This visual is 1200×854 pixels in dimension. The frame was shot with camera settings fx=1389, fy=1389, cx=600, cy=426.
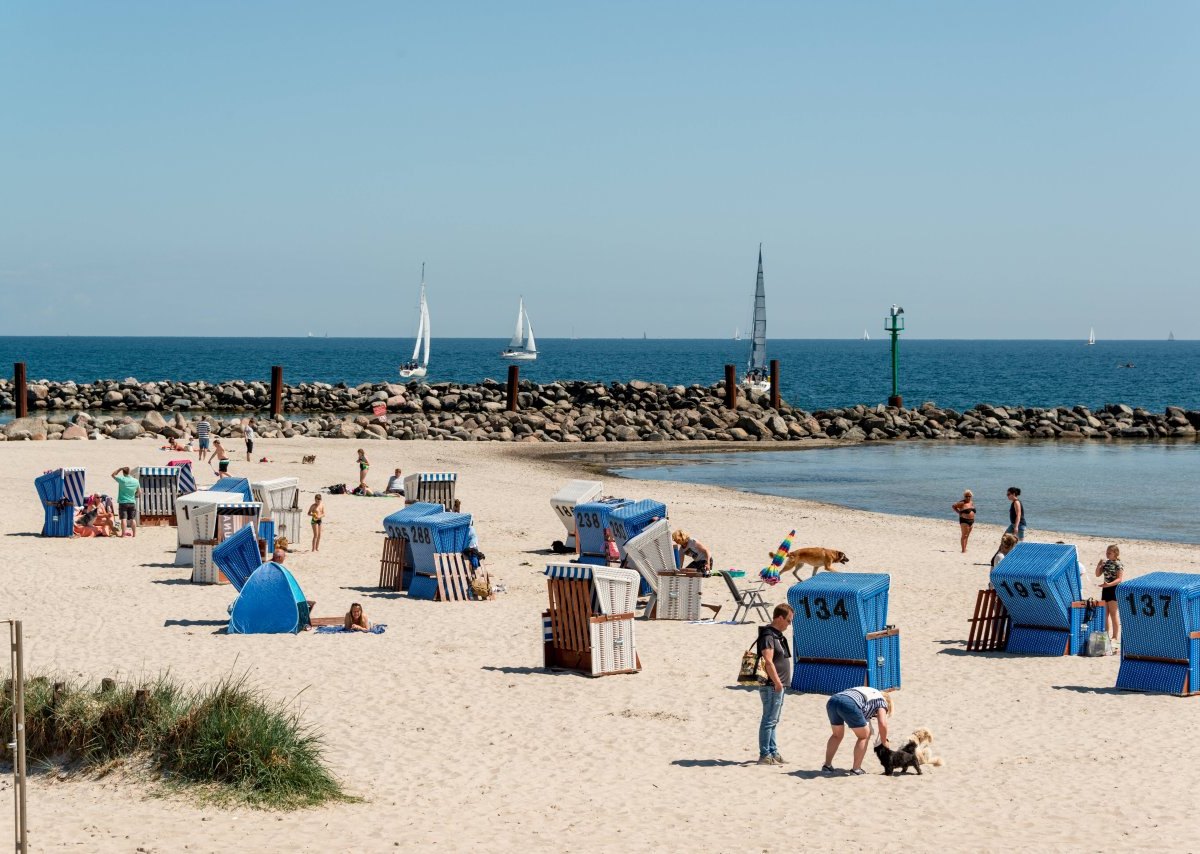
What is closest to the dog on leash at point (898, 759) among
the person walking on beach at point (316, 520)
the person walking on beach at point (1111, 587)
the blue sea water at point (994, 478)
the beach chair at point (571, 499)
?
the person walking on beach at point (1111, 587)

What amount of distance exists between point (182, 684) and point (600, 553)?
350 inches

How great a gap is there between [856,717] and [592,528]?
10.3 meters

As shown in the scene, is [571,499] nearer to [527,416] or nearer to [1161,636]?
[1161,636]

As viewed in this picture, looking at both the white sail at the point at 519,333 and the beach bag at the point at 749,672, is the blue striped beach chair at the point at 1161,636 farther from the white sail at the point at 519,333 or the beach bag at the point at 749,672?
the white sail at the point at 519,333

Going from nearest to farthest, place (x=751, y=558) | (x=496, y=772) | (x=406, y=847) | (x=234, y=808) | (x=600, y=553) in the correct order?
(x=406, y=847)
(x=234, y=808)
(x=496, y=772)
(x=600, y=553)
(x=751, y=558)

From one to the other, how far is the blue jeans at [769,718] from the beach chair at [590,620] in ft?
11.3

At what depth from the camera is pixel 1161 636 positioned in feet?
47.2

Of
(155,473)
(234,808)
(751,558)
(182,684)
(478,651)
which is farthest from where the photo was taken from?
(155,473)

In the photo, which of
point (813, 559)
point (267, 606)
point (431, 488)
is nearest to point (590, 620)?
point (267, 606)

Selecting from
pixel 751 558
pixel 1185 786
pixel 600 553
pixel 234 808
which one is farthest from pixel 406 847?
pixel 751 558

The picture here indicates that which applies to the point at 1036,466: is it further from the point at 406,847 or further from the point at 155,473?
the point at 406,847

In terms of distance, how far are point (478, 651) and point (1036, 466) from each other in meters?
36.2

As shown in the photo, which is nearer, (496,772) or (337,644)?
(496,772)

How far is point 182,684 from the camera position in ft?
44.2
